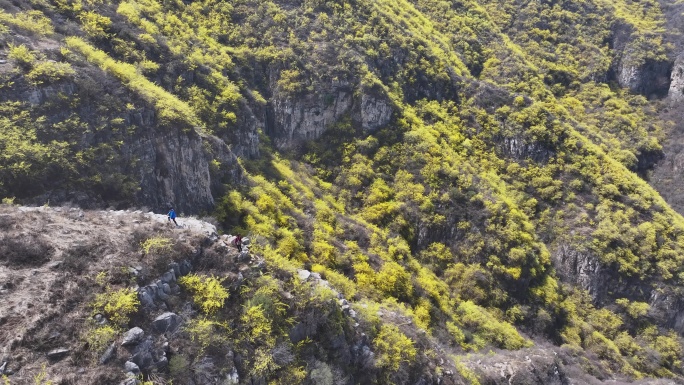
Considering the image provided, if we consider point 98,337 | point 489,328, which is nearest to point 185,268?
point 98,337

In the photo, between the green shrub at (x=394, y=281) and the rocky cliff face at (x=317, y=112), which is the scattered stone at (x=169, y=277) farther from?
the rocky cliff face at (x=317, y=112)

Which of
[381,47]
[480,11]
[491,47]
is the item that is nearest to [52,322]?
[381,47]

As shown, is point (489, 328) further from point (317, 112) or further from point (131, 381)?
point (131, 381)

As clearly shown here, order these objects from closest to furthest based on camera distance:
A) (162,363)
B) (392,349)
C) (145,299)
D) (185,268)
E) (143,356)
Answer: (143,356) → (162,363) → (145,299) → (185,268) → (392,349)

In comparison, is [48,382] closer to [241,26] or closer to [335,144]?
[335,144]

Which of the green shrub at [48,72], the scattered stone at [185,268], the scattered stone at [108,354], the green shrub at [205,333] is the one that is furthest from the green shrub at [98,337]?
the green shrub at [48,72]

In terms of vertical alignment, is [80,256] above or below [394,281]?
above

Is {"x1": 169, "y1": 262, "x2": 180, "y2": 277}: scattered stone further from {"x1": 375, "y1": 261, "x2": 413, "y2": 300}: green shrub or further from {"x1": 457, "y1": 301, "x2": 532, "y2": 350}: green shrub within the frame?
{"x1": 457, "y1": 301, "x2": 532, "y2": 350}: green shrub
